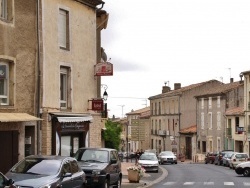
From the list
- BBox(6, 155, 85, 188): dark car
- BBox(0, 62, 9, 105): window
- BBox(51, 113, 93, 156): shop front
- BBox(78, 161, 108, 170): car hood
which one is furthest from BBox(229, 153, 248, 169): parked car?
BBox(6, 155, 85, 188): dark car

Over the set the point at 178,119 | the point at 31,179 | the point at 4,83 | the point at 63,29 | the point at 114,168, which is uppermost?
the point at 63,29

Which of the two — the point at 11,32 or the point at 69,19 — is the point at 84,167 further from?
the point at 69,19

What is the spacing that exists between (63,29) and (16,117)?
6303mm

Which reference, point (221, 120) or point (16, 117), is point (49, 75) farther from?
point (221, 120)

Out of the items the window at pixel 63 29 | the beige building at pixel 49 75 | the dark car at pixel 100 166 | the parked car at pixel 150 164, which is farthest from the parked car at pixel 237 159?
the dark car at pixel 100 166

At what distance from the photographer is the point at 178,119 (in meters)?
84.6

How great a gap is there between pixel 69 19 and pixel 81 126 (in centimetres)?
492

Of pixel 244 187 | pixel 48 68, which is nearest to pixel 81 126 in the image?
pixel 48 68

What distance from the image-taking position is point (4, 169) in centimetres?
2150

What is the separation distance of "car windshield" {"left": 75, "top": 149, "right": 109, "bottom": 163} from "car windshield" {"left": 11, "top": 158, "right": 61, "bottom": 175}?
5.18 meters

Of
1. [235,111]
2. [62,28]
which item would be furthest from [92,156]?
[235,111]

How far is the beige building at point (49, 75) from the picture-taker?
22031 mm

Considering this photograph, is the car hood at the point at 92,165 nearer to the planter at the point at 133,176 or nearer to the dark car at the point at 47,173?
the dark car at the point at 47,173

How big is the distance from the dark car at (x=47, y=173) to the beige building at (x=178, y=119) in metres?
59.9
